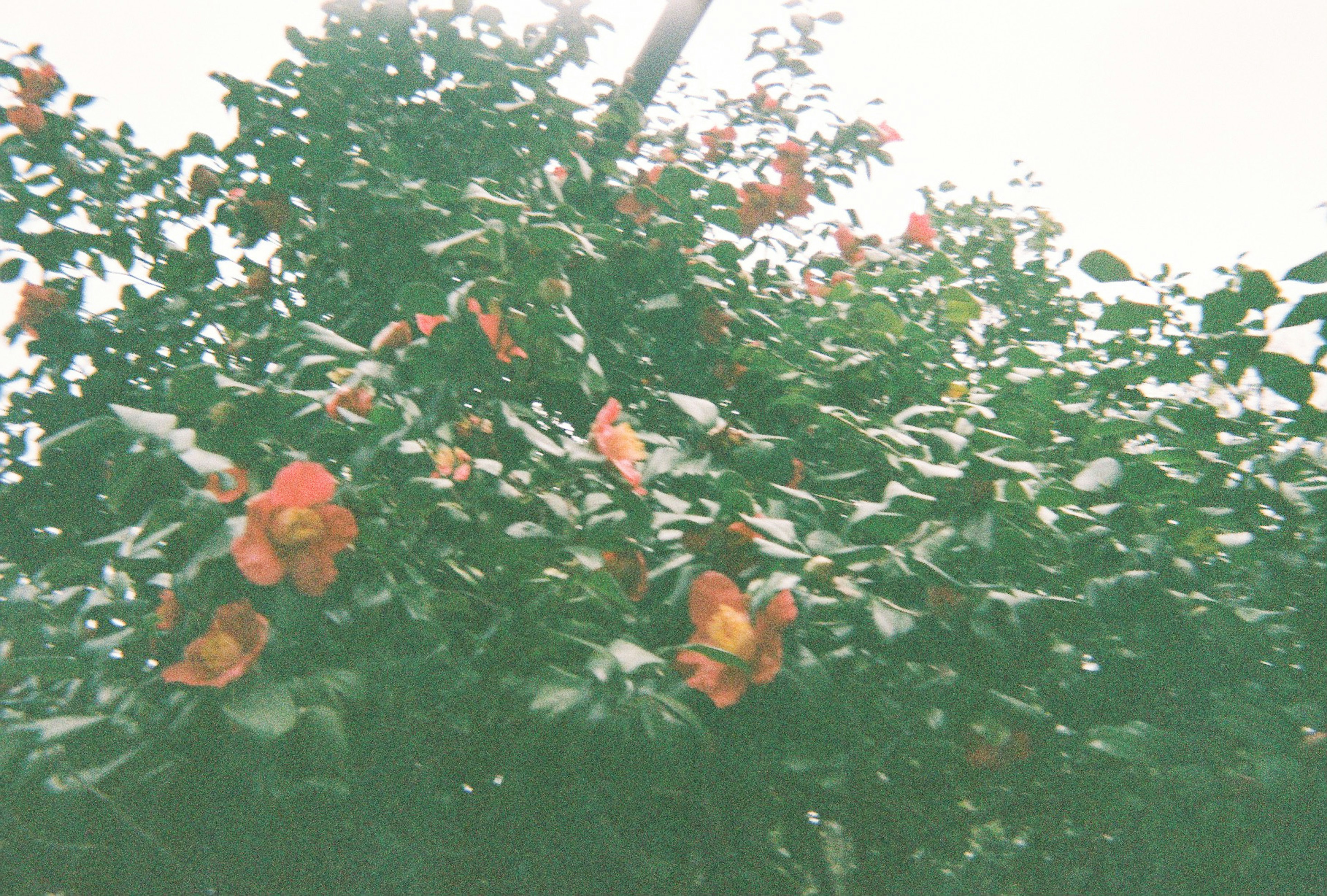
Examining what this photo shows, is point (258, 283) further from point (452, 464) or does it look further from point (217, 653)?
point (217, 653)

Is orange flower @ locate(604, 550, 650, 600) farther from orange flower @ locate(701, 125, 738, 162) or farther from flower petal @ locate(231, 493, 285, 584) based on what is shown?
orange flower @ locate(701, 125, 738, 162)

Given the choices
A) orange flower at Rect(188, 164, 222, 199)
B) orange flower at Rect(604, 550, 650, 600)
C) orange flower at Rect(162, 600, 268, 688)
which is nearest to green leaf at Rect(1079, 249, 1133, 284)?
orange flower at Rect(604, 550, 650, 600)

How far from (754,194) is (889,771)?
123 cm

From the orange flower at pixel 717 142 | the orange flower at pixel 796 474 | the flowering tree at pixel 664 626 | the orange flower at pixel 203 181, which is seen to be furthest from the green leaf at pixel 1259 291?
the orange flower at pixel 203 181

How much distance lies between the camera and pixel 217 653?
0.81 m

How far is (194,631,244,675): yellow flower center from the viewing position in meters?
0.80

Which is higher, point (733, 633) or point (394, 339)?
point (394, 339)

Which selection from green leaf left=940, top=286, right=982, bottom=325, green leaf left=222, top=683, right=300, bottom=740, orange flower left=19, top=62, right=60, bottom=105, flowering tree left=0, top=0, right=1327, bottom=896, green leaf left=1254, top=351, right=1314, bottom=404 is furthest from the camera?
orange flower left=19, top=62, right=60, bottom=105

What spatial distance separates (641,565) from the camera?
1035 millimetres

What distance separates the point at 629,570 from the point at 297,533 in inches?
15.1

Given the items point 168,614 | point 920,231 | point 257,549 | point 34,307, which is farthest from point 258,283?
point 920,231

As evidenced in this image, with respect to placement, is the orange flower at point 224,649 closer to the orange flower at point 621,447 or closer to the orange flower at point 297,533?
the orange flower at point 297,533

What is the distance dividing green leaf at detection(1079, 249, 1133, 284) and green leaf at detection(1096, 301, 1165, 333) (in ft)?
0.10

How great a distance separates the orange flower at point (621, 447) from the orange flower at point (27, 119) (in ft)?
4.82
